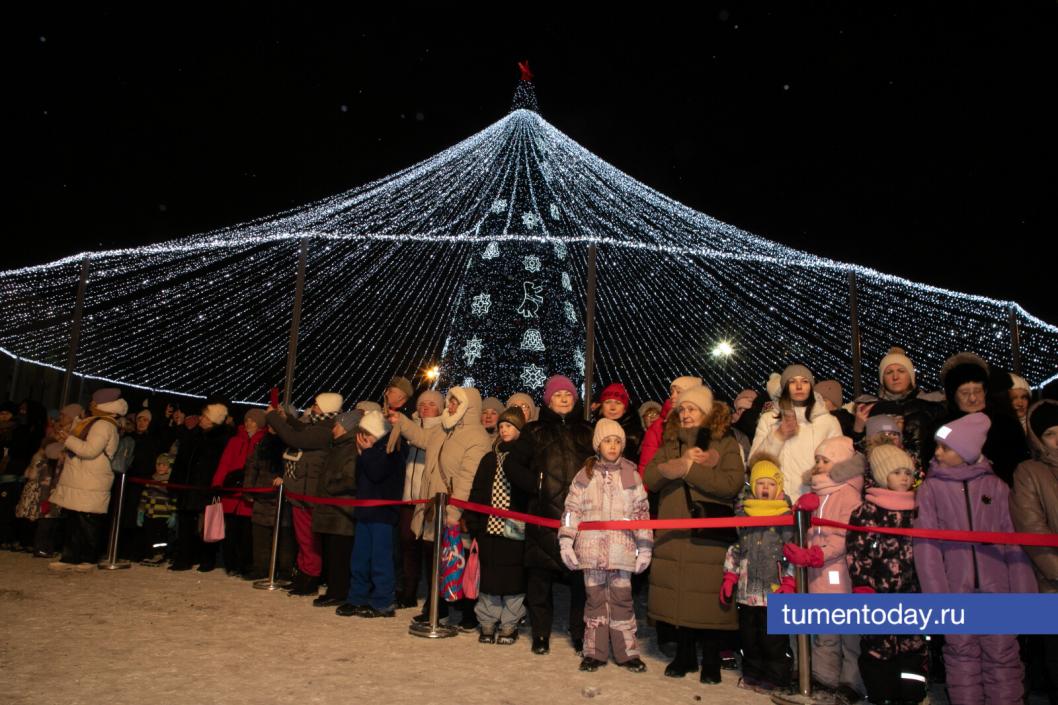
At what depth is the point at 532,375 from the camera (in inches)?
632

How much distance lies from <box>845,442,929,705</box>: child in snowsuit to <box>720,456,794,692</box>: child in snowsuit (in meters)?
0.46

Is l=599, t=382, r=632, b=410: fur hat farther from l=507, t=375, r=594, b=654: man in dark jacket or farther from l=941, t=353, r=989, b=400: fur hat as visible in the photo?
l=941, t=353, r=989, b=400: fur hat

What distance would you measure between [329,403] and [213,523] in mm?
2169

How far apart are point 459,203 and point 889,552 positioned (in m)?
9.89

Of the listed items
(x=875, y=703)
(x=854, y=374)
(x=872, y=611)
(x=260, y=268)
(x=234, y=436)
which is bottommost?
(x=875, y=703)

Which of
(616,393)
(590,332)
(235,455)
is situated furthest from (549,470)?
(235,455)

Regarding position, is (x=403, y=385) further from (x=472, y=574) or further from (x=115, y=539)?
(x=115, y=539)

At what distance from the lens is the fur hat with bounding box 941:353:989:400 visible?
17.1ft

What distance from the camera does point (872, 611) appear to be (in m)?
4.13

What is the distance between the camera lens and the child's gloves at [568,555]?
16.7ft

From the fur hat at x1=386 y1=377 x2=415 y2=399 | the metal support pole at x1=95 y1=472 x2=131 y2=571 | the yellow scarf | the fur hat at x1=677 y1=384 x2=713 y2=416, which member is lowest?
the metal support pole at x1=95 y1=472 x2=131 y2=571

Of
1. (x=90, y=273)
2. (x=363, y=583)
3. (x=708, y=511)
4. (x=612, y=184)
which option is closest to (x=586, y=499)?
(x=708, y=511)

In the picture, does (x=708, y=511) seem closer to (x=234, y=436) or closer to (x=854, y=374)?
(x=854, y=374)

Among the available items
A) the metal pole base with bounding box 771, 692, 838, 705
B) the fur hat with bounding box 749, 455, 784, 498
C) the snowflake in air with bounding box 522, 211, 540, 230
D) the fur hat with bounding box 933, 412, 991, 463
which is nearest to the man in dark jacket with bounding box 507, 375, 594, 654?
the fur hat with bounding box 749, 455, 784, 498
